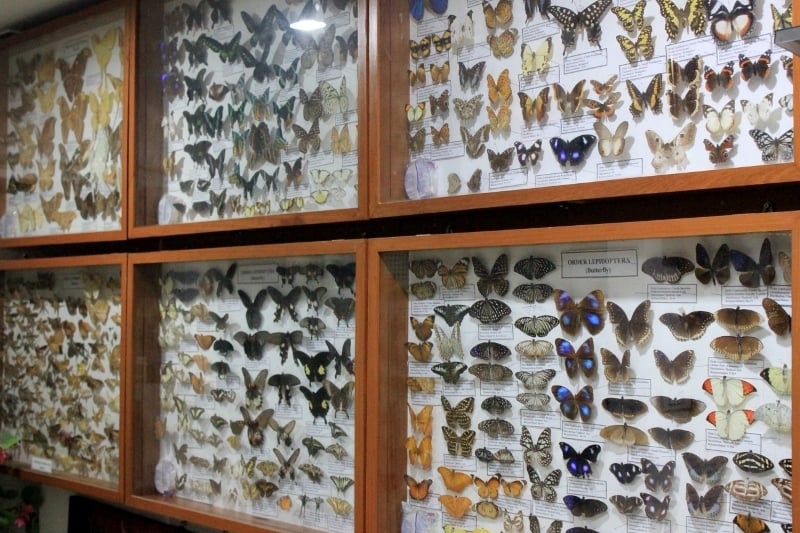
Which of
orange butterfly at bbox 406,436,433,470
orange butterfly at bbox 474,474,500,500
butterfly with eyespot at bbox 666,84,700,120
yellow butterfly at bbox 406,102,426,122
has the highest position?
yellow butterfly at bbox 406,102,426,122

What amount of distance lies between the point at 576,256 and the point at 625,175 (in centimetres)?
16

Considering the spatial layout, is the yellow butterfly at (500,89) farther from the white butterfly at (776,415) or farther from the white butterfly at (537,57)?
the white butterfly at (776,415)

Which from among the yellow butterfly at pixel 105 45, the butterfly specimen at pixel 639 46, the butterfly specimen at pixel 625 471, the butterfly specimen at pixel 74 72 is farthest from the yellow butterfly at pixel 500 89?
the butterfly specimen at pixel 74 72

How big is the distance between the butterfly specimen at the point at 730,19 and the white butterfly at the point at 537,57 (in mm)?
287

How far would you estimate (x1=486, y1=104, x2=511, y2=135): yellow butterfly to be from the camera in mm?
1536

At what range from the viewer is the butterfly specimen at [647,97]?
135 cm

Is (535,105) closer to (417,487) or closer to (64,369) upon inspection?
(417,487)

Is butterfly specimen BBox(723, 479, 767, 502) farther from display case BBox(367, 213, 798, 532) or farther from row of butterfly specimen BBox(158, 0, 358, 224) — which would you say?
row of butterfly specimen BBox(158, 0, 358, 224)

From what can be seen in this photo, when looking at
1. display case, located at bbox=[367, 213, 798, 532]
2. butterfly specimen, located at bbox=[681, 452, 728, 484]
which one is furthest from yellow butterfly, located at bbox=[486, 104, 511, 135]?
butterfly specimen, located at bbox=[681, 452, 728, 484]

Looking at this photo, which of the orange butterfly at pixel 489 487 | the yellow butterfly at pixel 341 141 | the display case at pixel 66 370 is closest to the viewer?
the orange butterfly at pixel 489 487

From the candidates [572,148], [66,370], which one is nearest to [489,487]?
[572,148]

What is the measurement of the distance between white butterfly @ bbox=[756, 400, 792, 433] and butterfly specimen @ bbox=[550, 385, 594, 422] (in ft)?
0.91

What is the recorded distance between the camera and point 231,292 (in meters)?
2.00

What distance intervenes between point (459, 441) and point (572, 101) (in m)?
0.66
